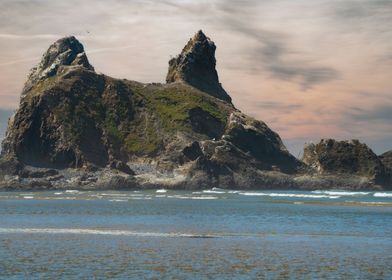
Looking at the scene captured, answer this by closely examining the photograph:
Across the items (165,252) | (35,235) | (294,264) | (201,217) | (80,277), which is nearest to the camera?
(80,277)

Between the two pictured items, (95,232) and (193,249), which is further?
(95,232)

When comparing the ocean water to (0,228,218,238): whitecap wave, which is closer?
the ocean water

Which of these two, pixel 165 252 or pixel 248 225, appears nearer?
pixel 165 252

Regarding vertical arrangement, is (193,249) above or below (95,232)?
below

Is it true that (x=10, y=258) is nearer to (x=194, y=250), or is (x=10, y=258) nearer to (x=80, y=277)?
(x=80, y=277)

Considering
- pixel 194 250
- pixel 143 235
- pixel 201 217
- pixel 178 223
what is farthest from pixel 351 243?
pixel 201 217

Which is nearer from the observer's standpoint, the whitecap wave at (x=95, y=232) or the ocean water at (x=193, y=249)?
the ocean water at (x=193, y=249)

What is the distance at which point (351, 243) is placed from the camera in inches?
2520

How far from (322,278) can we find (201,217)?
58.6 metres

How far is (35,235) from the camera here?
224 ft

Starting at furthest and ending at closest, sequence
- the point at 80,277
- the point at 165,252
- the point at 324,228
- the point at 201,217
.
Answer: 1. the point at 201,217
2. the point at 324,228
3. the point at 165,252
4. the point at 80,277

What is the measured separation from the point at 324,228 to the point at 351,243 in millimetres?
17348

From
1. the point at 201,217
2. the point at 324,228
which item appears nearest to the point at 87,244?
the point at 324,228

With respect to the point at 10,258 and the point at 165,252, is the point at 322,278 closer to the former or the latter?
the point at 165,252
